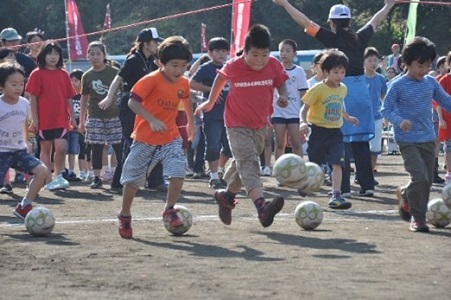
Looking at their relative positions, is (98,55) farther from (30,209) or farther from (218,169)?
(30,209)

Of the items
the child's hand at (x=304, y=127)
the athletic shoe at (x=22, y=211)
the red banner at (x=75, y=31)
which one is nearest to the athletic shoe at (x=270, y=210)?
the athletic shoe at (x=22, y=211)

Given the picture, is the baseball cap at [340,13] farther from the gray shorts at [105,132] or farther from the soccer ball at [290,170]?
the gray shorts at [105,132]

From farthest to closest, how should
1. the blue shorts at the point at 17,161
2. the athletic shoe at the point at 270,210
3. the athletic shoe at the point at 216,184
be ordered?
the athletic shoe at the point at 216,184 → the blue shorts at the point at 17,161 → the athletic shoe at the point at 270,210

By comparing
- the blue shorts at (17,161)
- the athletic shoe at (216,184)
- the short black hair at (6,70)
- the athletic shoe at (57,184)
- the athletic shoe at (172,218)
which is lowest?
the athletic shoe at (57,184)

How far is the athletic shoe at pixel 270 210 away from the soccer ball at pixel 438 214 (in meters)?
1.50

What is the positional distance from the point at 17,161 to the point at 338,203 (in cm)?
339

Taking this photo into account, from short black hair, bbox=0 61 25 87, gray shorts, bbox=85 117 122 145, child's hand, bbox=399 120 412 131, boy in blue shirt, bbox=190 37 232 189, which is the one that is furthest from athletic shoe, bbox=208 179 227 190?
A: child's hand, bbox=399 120 412 131

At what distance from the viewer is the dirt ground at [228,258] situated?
293 inches

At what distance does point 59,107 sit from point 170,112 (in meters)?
5.48

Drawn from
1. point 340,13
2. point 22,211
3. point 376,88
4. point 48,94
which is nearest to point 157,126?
point 22,211

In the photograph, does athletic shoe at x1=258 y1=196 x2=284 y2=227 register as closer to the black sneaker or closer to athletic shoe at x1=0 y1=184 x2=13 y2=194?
athletic shoe at x1=0 y1=184 x2=13 y2=194

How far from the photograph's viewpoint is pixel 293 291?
7332 millimetres

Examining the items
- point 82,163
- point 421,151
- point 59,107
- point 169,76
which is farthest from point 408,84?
point 82,163

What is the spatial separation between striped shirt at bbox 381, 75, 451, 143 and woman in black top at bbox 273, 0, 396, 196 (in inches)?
120
